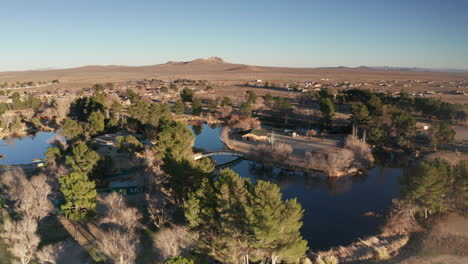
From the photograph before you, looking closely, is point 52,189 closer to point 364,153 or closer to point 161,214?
point 161,214

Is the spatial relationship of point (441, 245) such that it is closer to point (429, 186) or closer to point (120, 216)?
point (429, 186)

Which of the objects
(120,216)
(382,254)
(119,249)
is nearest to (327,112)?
(382,254)

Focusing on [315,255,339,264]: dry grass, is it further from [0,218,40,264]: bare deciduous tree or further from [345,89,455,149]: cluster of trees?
[345,89,455,149]: cluster of trees

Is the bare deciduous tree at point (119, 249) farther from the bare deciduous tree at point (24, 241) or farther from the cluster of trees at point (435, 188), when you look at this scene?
the cluster of trees at point (435, 188)

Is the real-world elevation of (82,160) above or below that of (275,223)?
above

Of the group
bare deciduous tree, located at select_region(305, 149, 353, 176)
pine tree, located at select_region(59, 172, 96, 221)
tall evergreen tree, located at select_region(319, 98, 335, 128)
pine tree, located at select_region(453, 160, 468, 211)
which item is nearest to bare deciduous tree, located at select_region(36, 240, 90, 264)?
pine tree, located at select_region(59, 172, 96, 221)

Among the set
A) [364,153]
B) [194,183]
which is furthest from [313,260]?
[364,153]
